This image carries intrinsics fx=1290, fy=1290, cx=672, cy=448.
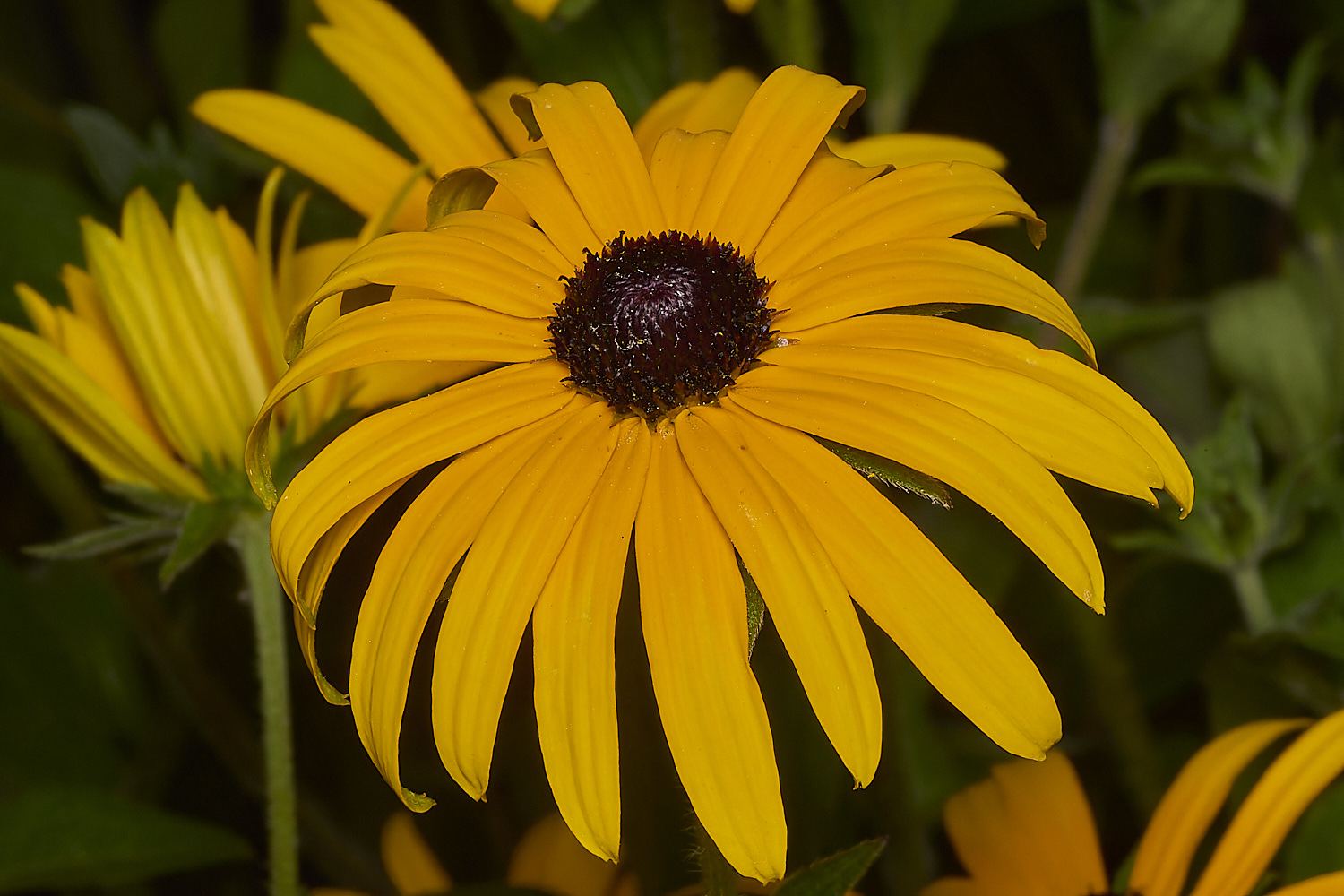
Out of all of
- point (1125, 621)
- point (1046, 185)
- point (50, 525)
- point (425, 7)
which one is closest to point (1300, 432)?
point (1125, 621)

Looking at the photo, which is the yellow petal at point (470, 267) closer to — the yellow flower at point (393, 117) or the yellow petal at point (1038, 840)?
the yellow flower at point (393, 117)

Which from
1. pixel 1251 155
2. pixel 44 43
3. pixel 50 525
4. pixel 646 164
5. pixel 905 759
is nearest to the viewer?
pixel 646 164

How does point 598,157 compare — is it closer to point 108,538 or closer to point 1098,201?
point 108,538

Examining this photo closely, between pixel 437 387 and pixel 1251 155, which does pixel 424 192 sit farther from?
pixel 1251 155

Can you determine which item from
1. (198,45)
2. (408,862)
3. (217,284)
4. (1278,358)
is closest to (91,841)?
(408,862)

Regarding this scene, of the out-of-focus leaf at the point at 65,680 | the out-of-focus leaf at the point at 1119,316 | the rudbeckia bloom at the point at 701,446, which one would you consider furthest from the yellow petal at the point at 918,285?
the out-of-focus leaf at the point at 65,680

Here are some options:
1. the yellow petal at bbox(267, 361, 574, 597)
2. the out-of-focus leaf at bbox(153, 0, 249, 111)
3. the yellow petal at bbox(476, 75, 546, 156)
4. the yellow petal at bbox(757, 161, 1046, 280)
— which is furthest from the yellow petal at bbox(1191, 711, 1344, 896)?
the out-of-focus leaf at bbox(153, 0, 249, 111)
